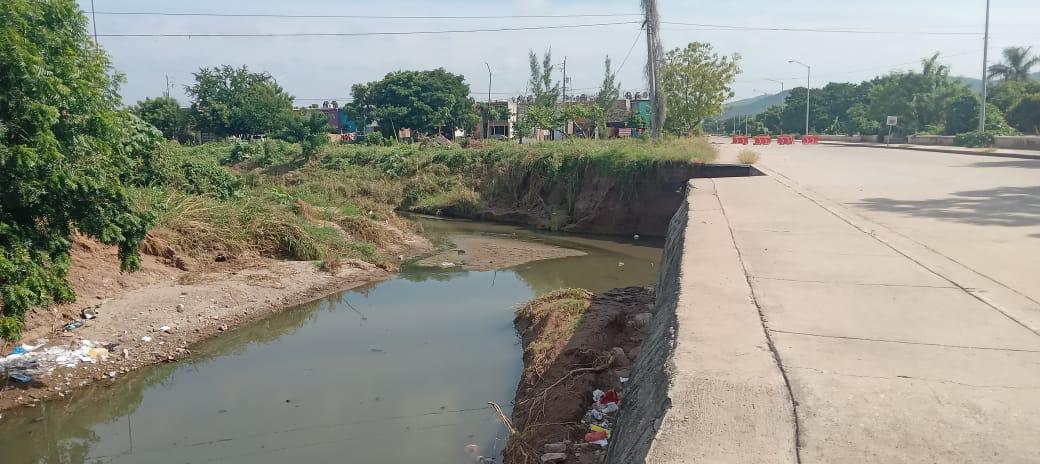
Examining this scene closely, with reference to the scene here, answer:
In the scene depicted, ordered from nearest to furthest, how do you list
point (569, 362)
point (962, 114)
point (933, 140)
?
point (569, 362) < point (933, 140) < point (962, 114)

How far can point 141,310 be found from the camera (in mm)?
11617

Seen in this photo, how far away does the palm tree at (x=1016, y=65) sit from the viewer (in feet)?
200

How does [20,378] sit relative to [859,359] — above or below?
below

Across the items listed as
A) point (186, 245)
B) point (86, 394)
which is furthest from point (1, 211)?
point (186, 245)

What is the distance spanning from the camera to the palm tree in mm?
61031

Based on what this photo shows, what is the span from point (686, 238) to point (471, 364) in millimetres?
3451

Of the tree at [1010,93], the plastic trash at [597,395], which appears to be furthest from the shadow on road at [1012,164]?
the tree at [1010,93]

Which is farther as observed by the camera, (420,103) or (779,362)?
(420,103)

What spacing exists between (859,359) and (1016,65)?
70673mm

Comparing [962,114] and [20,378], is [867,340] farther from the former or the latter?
[962,114]

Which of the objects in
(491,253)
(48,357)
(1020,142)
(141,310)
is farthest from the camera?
(1020,142)

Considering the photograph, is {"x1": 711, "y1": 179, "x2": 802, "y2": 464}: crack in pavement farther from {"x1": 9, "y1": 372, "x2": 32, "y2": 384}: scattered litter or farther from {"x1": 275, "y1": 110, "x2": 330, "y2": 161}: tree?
{"x1": 275, "y1": 110, "x2": 330, "y2": 161}: tree

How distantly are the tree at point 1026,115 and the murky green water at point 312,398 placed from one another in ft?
151

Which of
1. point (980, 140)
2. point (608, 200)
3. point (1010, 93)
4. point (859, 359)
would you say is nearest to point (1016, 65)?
point (1010, 93)
